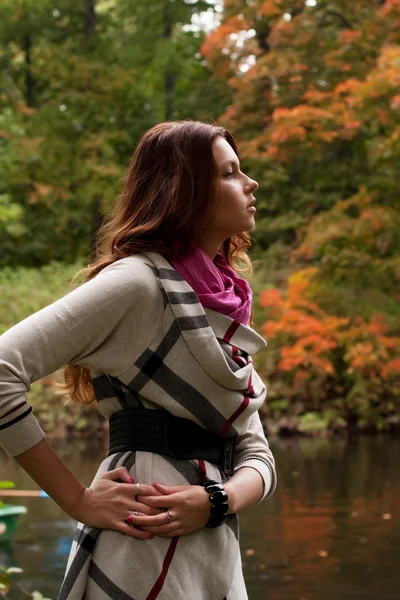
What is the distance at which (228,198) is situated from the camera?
1.95 meters

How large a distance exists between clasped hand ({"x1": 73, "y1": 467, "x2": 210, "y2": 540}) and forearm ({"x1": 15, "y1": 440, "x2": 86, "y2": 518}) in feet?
0.05

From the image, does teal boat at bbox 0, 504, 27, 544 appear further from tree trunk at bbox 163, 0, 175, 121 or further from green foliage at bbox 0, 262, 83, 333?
tree trunk at bbox 163, 0, 175, 121

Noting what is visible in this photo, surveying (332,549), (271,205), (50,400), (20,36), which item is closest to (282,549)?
(332,549)

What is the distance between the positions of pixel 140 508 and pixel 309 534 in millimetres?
7873

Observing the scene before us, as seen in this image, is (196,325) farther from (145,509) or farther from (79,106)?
(79,106)

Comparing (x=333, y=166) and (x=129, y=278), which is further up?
(x=129, y=278)

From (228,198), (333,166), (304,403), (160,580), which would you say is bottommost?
(304,403)

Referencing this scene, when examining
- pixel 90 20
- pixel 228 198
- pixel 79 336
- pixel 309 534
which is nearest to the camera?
pixel 79 336

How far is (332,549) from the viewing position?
8.73 meters

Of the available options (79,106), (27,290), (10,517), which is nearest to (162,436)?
(10,517)

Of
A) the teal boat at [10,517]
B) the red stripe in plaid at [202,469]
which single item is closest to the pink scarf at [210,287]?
the red stripe in plaid at [202,469]

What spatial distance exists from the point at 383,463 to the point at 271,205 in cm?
820

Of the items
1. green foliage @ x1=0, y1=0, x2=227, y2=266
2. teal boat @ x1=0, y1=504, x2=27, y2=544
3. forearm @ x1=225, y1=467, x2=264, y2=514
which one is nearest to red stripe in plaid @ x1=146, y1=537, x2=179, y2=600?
forearm @ x1=225, y1=467, x2=264, y2=514

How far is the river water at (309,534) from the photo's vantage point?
25.1 feet
